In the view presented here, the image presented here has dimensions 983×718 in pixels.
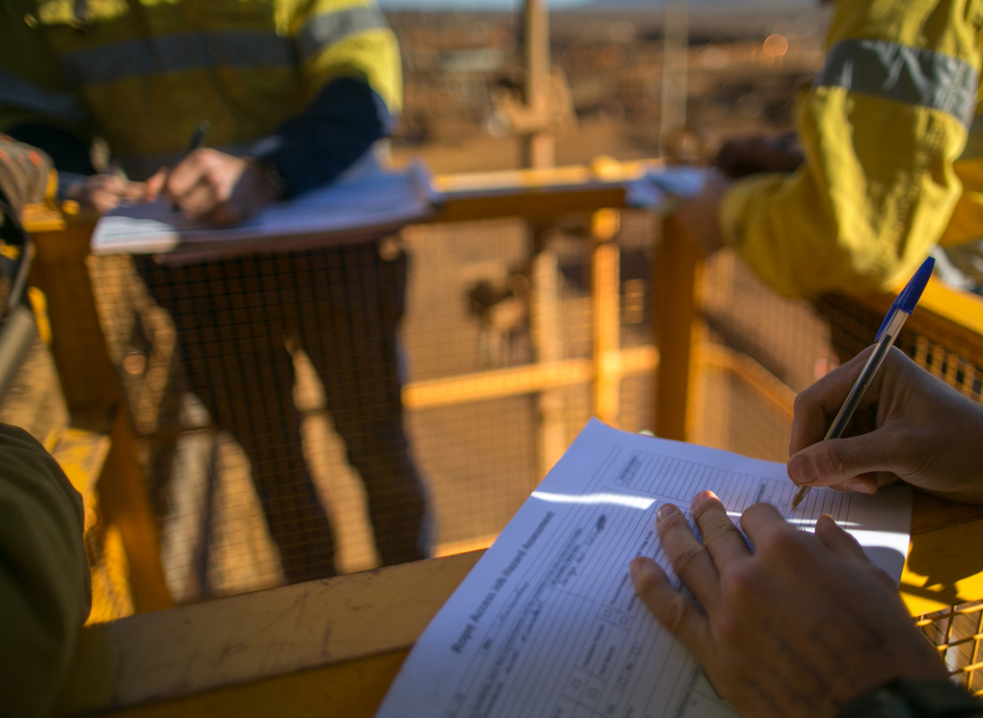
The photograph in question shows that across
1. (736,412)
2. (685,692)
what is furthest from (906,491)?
(736,412)

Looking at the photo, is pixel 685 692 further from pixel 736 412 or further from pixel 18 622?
pixel 736 412

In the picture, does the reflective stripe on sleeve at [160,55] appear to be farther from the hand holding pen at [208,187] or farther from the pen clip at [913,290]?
the pen clip at [913,290]

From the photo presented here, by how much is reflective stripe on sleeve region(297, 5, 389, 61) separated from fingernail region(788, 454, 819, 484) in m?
1.32

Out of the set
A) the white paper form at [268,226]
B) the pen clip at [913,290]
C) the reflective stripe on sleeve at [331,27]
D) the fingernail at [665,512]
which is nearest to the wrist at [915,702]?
the fingernail at [665,512]

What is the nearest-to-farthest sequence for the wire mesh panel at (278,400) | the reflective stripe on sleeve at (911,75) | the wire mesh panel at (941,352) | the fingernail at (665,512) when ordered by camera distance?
the fingernail at (665,512), the wire mesh panel at (941,352), the reflective stripe on sleeve at (911,75), the wire mesh panel at (278,400)

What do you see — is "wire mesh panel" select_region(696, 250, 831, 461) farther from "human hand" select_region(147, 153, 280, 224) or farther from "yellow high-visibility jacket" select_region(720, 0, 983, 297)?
"human hand" select_region(147, 153, 280, 224)

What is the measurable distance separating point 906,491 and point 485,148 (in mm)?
16201

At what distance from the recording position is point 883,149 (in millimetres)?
1013

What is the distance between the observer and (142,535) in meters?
1.55

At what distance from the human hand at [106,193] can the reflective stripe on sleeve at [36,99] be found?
0.19 meters

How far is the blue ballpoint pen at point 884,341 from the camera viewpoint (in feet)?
2.11

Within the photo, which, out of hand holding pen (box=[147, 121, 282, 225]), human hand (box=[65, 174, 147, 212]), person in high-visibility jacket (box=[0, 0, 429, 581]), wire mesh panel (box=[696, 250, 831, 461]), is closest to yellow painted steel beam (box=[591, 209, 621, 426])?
wire mesh panel (box=[696, 250, 831, 461])

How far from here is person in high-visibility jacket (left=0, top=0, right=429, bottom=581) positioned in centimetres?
136

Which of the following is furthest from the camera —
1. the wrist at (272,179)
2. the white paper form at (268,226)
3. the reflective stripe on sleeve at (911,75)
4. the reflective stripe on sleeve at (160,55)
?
the reflective stripe on sleeve at (160,55)
